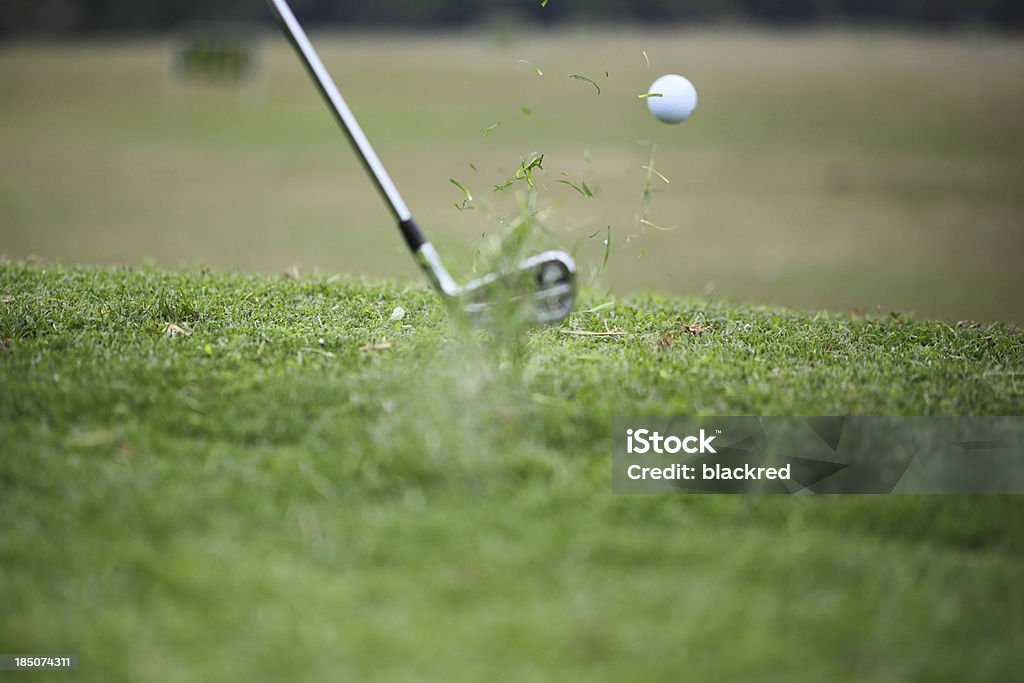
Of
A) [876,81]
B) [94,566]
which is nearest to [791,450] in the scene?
[94,566]

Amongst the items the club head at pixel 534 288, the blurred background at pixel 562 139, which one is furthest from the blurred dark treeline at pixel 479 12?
the club head at pixel 534 288

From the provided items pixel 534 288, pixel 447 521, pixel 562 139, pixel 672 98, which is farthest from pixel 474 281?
pixel 562 139

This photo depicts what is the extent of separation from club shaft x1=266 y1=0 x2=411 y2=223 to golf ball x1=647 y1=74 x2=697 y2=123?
1290mm

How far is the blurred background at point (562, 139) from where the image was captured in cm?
1551

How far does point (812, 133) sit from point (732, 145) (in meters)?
2.79

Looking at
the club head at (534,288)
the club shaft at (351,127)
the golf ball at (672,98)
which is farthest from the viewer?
the golf ball at (672,98)

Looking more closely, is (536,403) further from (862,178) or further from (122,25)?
(122,25)

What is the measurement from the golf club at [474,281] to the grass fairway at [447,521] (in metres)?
0.18

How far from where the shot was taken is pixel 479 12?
4275 centimetres

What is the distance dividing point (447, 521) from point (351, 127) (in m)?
1.97

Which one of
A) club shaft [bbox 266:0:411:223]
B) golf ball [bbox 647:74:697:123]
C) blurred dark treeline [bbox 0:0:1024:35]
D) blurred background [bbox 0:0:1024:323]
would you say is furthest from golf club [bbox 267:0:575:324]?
blurred dark treeline [bbox 0:0:1024:35]

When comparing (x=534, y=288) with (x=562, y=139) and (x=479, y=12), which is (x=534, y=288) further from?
(x=479, y=12)

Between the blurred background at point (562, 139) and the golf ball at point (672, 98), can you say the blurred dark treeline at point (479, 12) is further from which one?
the golf ball at point (672, 98)

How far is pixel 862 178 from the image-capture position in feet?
71.8
